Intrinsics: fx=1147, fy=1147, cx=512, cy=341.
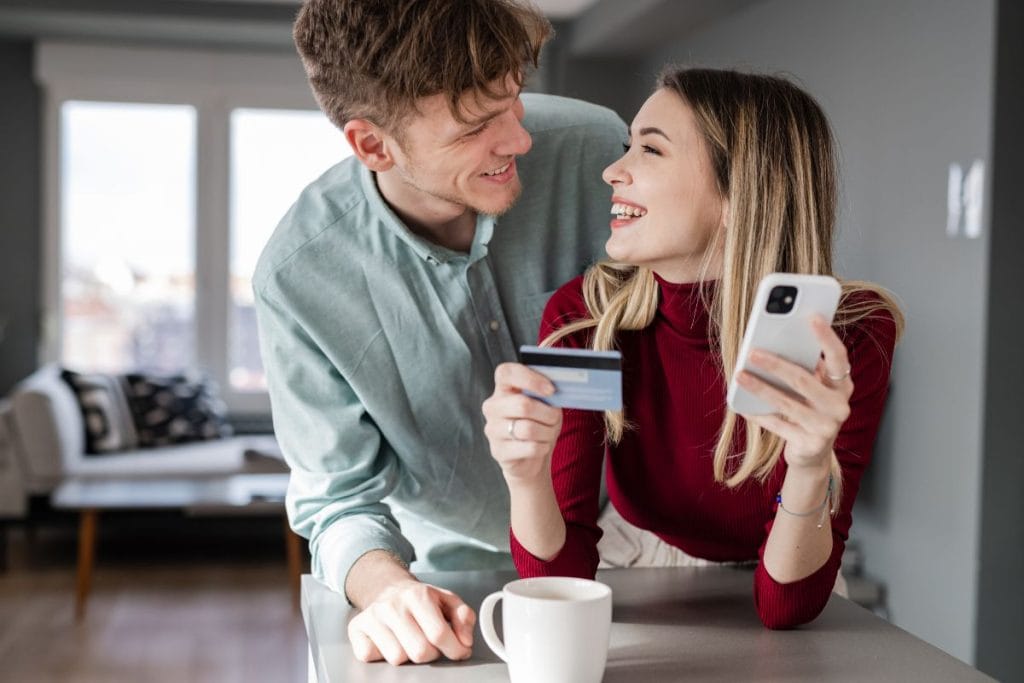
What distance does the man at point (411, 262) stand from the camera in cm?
153

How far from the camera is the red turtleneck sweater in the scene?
4.62 ft

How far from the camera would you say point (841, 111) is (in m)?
4.23

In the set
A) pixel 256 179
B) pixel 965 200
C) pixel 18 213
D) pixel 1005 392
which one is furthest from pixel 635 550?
pixel 18 213

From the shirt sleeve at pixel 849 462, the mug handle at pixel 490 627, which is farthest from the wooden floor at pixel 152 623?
the mug handle at pixel 490 627

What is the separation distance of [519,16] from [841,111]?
2916 millimetres

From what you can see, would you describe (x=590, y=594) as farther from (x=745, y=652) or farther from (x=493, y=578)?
(x=493, y=578)

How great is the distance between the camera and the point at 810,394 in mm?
1061

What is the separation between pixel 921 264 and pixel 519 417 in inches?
112

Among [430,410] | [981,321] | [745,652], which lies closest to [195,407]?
[981,321]

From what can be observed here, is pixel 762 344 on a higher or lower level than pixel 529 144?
lower

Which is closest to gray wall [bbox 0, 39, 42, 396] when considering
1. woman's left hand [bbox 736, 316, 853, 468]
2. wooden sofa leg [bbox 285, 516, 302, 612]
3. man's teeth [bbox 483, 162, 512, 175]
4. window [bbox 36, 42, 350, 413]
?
window [bbox 36, 42, 350, 413]

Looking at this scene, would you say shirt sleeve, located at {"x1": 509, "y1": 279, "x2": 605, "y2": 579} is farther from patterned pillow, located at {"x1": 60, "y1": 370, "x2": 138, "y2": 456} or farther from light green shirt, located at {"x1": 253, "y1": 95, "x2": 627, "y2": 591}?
patterned pillow, located at {"x1": 60, "y1": 370, "x2": 138, "y2": 456}

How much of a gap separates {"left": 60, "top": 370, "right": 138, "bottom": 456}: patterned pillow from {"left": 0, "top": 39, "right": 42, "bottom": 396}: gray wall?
3.00 feet

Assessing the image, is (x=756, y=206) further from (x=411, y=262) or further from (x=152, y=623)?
(x=152, y=623)
